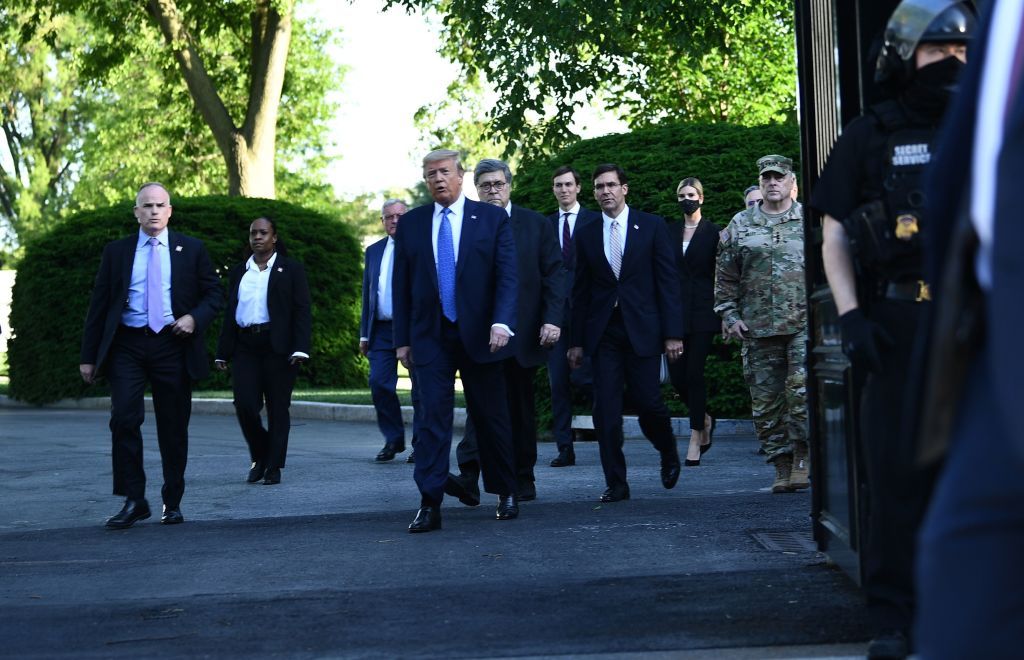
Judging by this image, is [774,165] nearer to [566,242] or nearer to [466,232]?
[566,242]

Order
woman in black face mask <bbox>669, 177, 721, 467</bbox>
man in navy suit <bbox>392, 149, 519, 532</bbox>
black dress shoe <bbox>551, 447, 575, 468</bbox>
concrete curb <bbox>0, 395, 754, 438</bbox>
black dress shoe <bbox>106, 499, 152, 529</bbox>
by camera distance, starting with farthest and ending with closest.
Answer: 1. concrete curb <bbox>0, 395, 754, 438</bbox>
2. black dress shoe <bbox>551, 447, 575, 468</bbox>
3. woman in black face mask <bbox>669, 177, 721, 467</bbox>
4. black dress shoe <bbox>106, 499, 152, 529</bbox>
5. man in navy suit <bbox>392, 149, 519, 532</bbox>

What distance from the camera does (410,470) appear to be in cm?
1155

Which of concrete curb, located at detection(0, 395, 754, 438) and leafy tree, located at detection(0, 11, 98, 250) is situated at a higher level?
leafy tree, located at detection(0, 11, 98, 250)

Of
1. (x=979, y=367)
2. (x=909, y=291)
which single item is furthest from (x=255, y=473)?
(x=979, y=367)

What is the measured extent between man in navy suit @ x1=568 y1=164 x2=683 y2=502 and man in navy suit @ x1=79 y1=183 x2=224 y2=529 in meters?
2.16

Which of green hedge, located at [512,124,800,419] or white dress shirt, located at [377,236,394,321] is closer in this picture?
white dress shirt, located at [377,236,394,321]

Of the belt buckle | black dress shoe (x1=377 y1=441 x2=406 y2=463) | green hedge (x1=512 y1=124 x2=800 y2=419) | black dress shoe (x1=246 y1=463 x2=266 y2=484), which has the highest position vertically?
green hedge (x1=512 y1=124 x2=800 y2=419)

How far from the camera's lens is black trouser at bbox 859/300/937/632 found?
4.16m

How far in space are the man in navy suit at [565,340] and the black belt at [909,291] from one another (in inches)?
225

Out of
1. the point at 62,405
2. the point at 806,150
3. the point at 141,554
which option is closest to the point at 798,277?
the point at 806,150

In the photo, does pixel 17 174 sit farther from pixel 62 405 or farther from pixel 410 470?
pixel 410 470

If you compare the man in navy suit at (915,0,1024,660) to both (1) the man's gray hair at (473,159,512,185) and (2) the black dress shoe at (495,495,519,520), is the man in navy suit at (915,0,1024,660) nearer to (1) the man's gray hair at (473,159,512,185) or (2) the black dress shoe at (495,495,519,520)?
(2) the black dress shoe at (495,495,519,520)

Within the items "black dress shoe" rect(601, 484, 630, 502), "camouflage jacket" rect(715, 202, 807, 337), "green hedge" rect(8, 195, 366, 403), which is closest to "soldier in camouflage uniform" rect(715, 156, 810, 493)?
"camouflage jacket" rect(715, 202, 807, 337)

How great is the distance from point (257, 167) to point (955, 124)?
77.9 feet
